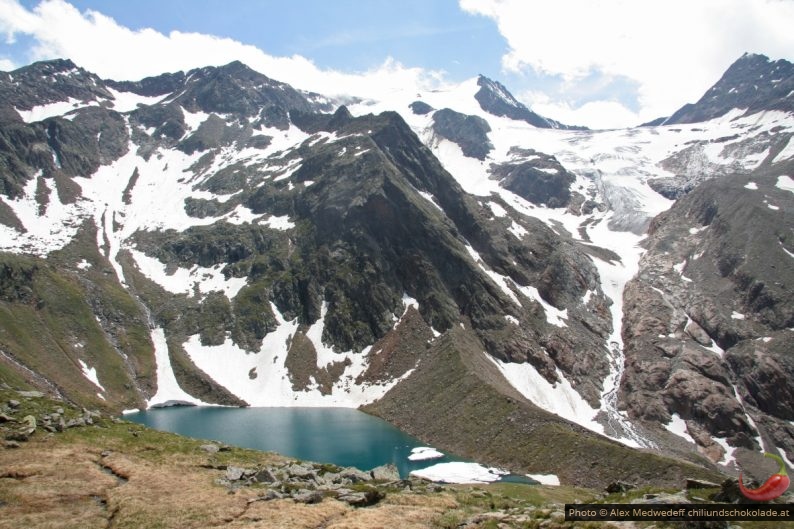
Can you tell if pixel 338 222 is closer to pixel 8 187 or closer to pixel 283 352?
pixel 283 352

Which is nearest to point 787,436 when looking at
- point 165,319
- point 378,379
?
point 378,379

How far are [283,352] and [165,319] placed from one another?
117 ft

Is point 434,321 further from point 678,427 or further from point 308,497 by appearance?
point 308,497

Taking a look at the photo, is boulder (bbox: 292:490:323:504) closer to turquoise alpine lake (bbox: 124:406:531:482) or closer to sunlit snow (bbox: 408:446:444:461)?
turquoise alpine lake (bbox: 124:406:531:482)

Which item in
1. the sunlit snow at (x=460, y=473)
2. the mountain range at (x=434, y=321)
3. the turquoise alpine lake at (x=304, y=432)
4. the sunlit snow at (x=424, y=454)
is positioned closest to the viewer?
the sunlit snow at (x=460, y=473)

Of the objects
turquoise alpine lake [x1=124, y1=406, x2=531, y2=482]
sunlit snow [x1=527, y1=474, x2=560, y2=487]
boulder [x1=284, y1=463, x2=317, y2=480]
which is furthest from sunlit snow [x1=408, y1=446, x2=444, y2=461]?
boulder [x1=284, y1=463, x2=317, y2=480]

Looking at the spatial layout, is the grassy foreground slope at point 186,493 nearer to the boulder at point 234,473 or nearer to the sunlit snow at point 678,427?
the boulder at point 234,473

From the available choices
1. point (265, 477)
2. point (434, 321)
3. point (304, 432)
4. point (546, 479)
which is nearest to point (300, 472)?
point (265, 477)

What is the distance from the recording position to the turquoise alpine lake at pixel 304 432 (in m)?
84.6

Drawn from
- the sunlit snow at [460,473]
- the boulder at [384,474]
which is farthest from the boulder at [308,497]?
the sunlit snow at [460,473]

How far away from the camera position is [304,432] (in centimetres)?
9981

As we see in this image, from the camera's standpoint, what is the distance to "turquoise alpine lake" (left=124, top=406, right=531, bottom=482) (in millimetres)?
84562

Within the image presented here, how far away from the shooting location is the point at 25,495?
26734 millimetres

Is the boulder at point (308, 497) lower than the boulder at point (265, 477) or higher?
lower
